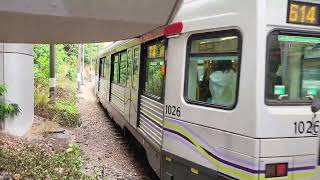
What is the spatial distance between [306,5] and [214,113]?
4.93 ft

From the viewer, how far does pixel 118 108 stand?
10758 mm

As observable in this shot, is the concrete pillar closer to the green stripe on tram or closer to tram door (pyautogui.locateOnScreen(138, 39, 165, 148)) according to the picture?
tram door (pyautogui.locateOnScreen(138, 39, 165, 148))

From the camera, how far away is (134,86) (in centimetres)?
838

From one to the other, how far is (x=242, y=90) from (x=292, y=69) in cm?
58

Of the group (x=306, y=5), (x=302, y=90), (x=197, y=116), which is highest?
(x=306, y=5)

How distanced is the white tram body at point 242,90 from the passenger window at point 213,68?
11mm

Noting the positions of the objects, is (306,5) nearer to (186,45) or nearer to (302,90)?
(302,90)

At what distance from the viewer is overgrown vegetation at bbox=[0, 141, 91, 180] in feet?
20.6

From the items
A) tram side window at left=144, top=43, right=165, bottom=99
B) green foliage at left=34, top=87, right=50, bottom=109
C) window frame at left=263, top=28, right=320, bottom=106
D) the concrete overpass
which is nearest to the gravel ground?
green foliage at left=34, top=87, right=50, bottom=109

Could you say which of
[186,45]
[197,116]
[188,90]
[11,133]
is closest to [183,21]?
[186,45]

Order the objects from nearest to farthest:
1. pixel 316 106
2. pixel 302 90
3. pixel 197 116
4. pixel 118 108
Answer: pixel 316 106 < pixel 302 90 < pixel 197 116 < pixel 118 108

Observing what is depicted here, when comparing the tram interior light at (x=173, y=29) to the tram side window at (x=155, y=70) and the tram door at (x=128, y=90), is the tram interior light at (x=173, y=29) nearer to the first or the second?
the tram side window at (x=155, y=70)

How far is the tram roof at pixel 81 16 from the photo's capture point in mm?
4579

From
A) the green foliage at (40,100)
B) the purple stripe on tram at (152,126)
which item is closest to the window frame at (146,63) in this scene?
the purple stripe on tram at (152,126)
